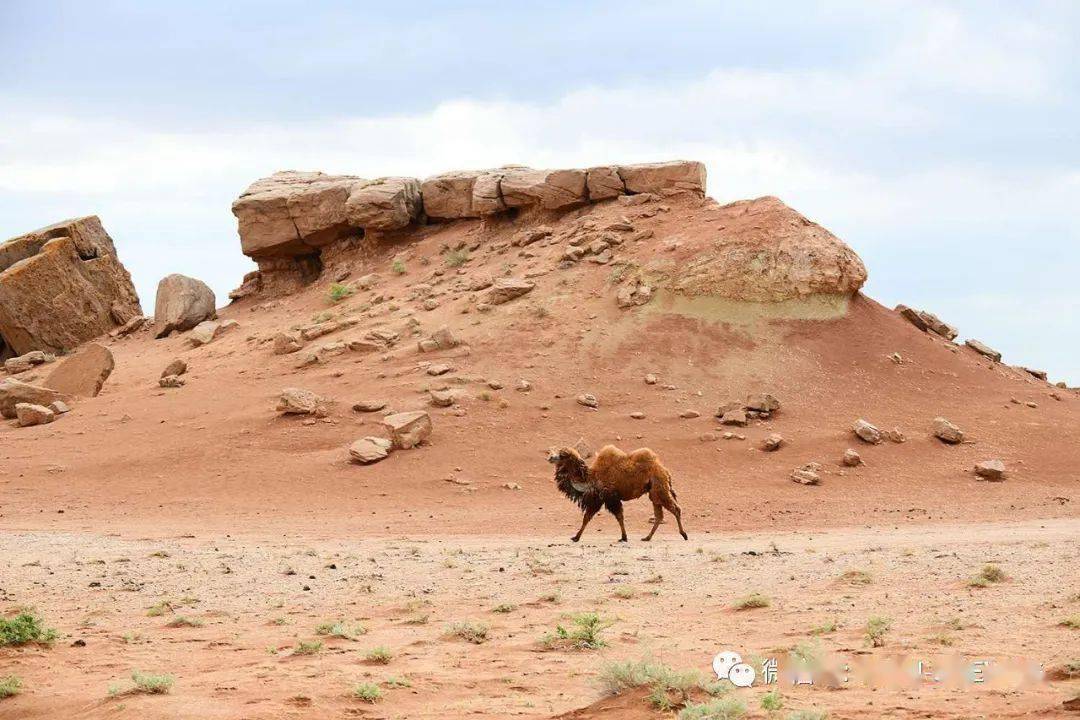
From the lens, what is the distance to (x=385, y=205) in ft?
123

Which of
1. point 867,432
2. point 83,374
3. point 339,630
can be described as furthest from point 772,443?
point 83,374

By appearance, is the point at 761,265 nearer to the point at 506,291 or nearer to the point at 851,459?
the point at 506,291

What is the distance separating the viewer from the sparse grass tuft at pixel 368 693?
8469mm

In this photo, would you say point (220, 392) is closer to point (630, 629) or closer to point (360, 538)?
point (360, 538)

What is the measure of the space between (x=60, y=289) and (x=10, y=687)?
3354cm

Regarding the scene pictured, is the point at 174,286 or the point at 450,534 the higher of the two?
the point at 174,286

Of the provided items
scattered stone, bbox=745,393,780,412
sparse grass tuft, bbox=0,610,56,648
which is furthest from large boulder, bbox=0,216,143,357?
sparse grass tuft, bbox=0,610,56,648

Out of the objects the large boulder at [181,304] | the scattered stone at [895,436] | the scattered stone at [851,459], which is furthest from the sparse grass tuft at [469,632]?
the large boulder at [181,304]

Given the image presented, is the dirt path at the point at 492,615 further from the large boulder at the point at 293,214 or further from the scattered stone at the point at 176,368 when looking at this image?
the large boulder at the point at 293,214

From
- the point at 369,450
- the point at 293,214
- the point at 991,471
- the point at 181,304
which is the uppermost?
the point at 293,214

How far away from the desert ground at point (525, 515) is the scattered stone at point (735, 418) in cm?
32

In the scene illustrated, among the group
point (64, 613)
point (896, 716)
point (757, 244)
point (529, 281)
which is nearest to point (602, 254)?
point (529, 281)

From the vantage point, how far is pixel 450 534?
18.8 metres

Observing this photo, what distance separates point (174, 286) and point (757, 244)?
65.4 feet
